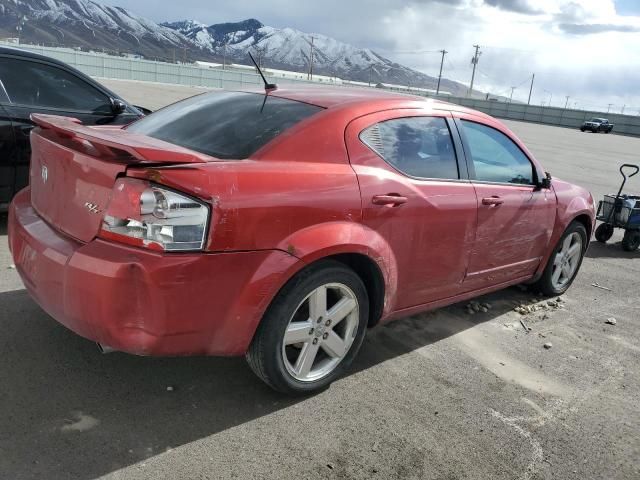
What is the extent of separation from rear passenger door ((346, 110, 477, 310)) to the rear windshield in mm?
413

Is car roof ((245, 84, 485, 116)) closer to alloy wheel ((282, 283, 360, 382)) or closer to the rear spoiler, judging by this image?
the rear spoiler

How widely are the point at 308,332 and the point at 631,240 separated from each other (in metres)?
5.71

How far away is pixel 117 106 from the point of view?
5.98 metres

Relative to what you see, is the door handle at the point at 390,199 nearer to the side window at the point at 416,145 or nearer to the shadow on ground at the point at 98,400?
the side window at the point at 416,145

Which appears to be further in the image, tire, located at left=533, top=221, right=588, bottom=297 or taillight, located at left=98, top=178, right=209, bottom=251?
tire, located at left=533, top=221, right=588, bottom=297

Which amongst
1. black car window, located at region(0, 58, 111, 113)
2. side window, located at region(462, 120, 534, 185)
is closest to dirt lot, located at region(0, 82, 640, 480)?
side window, located at region(462, 120, 534, 185)

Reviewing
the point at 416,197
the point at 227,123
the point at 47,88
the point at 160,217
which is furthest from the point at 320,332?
the point at 47,88

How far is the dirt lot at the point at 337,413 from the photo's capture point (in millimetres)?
2535

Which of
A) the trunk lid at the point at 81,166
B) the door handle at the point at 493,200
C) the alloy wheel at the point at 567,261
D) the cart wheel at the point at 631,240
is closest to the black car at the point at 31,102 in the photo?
the trunk lid at the point at 81,166

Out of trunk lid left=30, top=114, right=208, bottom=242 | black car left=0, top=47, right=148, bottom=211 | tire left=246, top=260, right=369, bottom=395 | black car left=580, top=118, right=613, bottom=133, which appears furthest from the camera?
black car left=580, top=118, right=613, bottom=133

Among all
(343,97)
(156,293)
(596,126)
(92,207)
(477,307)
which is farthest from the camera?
(596,126)

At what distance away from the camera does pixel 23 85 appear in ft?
17.9

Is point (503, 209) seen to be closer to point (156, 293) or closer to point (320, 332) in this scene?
point (320, 332)

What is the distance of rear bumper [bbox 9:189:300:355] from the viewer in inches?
93.9
